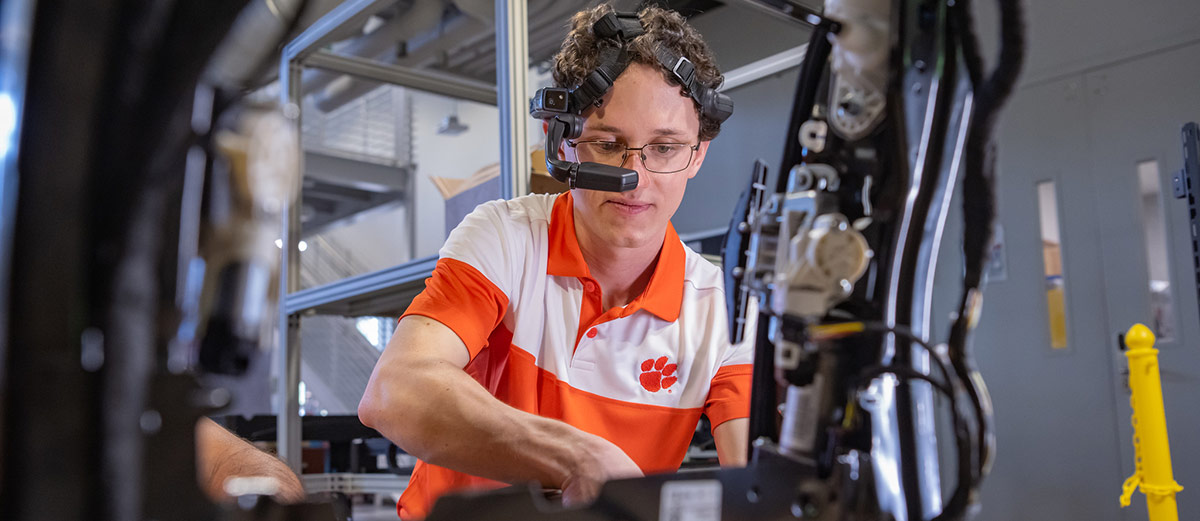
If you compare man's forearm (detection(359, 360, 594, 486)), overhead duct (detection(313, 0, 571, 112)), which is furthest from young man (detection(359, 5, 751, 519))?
overhead duct (detection(313, 0, 571, 112))

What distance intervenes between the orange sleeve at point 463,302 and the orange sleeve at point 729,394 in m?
0.33

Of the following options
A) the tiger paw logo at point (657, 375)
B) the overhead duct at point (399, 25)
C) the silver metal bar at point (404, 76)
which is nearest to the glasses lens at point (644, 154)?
the tiger paw logo at point (657, 375)

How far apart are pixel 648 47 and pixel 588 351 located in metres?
0.41

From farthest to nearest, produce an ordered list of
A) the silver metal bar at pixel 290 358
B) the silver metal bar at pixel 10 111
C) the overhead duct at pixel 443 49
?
the overhead duct at pixel 443 49 < the silver metal bar at pixel 290 358 < the silver metal bar at pixel 10 111

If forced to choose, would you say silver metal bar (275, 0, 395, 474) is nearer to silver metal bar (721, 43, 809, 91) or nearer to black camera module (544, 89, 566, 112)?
silver metal bar (721, 43, 809, 91)

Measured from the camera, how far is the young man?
1.10 m

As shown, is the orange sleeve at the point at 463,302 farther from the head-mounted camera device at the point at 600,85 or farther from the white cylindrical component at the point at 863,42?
the white cylindrical component at the point at 863,42

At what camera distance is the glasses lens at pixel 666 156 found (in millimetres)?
1139

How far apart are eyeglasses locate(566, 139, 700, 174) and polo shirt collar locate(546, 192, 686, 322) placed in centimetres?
14

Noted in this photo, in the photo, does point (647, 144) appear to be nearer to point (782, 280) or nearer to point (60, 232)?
point (782, 280)

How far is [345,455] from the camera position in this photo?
98.7 inches

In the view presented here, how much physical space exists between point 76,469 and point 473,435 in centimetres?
49

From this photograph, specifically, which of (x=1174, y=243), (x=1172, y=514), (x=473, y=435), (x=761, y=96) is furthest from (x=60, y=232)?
(x=1174, y=243)

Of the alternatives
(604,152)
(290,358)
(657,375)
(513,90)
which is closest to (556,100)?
(604,152)
